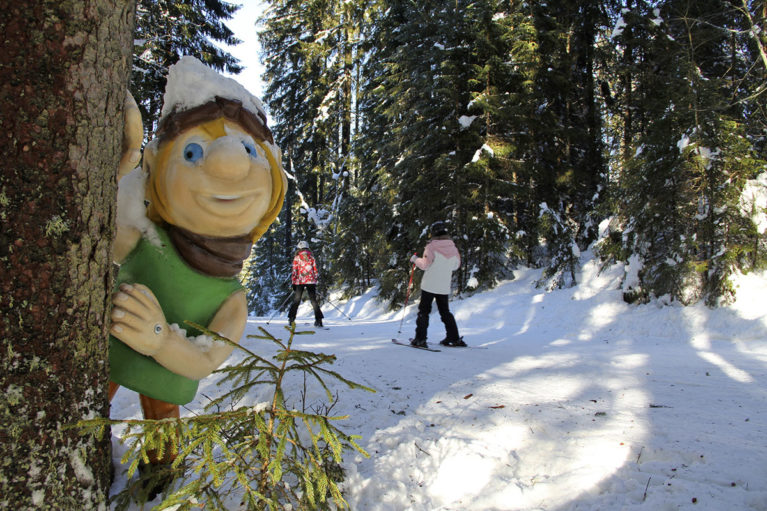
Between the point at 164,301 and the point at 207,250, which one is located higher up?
the point at 207,250

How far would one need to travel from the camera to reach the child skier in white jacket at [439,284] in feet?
22.4

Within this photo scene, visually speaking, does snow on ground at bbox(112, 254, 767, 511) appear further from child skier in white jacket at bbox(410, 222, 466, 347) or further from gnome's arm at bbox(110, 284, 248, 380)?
child skier in white jacket at bbox(410, 222, 466, 347)

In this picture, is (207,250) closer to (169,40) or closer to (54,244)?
(54,244)

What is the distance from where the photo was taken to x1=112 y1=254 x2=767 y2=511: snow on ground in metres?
2.06

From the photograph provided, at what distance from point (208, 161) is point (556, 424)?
8.68ft

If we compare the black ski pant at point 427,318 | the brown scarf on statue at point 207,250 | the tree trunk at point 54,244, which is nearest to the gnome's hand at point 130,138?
the tree trunk at point 54,244

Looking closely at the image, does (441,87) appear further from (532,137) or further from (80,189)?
(80,189)

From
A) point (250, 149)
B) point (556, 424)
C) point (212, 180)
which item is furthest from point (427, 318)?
point (212, 180)

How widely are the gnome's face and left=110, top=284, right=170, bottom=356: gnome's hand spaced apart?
1.10 ft

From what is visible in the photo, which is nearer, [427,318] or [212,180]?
[212,180]

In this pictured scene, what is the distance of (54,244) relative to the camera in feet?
3.75

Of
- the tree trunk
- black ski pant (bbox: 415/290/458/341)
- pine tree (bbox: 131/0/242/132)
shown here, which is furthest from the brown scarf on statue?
pine tree (bbox: 131/0/242/132)

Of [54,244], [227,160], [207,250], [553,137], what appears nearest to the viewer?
[54,244]

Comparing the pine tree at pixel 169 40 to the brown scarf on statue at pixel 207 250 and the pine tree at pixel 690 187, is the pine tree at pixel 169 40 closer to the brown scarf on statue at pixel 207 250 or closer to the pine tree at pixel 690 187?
the brown scarf on statue at pixel 207 250
